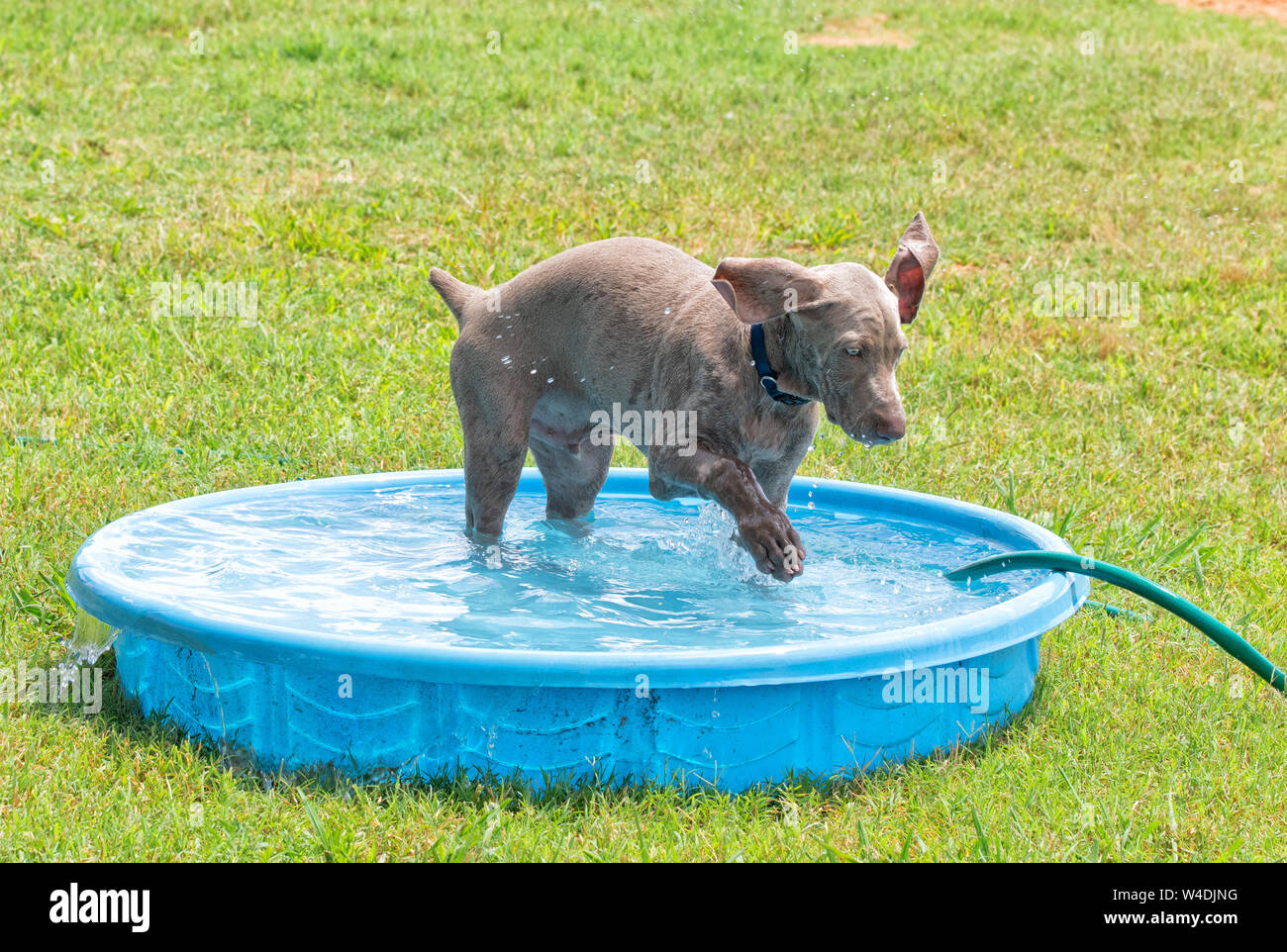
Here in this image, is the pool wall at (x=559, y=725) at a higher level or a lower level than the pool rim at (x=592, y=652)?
lower

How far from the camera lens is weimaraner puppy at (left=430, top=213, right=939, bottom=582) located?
3.87 meters

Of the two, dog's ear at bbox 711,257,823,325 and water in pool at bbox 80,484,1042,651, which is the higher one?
dog's ear at bbox 711,257,823,325

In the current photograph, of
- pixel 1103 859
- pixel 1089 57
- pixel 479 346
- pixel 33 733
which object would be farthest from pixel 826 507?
pixel 1089 57

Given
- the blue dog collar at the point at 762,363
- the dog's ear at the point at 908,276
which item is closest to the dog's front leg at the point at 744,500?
the blue dog collar at the point at 762,363

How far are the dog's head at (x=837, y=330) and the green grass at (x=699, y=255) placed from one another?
3.07 feet

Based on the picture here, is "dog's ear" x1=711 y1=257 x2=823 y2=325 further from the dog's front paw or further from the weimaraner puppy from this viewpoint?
the dog's front paw

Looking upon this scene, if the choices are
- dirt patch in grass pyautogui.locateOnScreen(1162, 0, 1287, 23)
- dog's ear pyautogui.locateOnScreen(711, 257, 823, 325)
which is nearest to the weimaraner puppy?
dog's ear pyautogui.locateOnScreen(711, 257, 823, 325)

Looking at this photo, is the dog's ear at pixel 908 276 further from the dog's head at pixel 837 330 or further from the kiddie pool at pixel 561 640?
the kiddie pool at pixel 561 640

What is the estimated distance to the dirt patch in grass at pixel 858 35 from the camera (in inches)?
561

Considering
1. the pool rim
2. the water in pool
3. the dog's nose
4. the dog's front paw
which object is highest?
the dog's nose

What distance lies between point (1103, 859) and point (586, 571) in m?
2.20

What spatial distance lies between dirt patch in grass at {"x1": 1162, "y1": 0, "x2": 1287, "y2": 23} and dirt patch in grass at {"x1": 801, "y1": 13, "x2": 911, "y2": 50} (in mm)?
4296

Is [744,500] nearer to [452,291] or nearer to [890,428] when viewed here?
[890,428]
